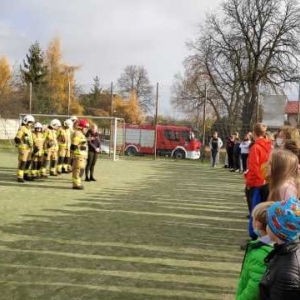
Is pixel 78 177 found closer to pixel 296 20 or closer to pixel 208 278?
pixel 208 278

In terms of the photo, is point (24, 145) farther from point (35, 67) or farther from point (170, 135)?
point (35, 67)

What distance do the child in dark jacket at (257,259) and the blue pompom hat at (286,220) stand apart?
0.89ft

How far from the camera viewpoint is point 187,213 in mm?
9414

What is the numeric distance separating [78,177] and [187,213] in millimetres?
Answer: 3989

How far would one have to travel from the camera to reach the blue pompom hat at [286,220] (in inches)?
96.2

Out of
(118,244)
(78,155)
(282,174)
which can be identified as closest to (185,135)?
(78,155)

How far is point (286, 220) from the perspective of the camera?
2457 millimetres

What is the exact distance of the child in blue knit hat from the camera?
2.46 metres

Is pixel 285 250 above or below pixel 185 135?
below

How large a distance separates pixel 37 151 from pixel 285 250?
12115 millimetres

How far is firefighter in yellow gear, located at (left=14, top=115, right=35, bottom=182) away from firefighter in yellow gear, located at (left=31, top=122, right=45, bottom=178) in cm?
27

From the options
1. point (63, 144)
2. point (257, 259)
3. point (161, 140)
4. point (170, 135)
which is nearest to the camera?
point (257, 259)

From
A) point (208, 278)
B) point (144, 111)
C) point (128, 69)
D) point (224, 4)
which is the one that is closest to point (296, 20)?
point (224, 4)

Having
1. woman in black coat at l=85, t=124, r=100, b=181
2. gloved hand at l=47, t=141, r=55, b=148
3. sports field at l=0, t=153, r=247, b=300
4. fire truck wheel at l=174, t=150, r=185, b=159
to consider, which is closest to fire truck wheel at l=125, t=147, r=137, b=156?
fire truck wheel at l=174, t=150, r=185, b=159
